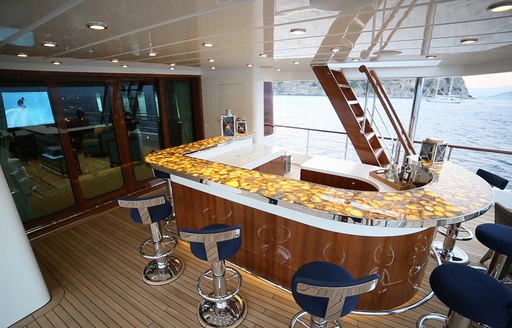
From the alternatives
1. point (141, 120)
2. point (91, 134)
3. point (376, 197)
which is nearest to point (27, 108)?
point (91, 134)

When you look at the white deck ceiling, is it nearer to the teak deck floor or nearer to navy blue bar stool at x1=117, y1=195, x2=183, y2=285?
navy blue bar stool at x1=117, y1=195, x2=183, y2=285

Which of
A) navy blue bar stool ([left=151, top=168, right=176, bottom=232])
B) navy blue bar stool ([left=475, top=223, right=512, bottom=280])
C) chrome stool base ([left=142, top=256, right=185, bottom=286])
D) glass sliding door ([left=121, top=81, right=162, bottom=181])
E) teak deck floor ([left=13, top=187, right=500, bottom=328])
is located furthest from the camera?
glass sliding door ([left=121, top=81, right=162, bottom=181])

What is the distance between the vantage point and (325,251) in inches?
77.5

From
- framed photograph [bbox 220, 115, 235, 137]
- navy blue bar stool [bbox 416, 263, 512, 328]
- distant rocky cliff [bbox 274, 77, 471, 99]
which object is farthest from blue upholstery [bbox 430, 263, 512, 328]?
distant rocky cliff [bbox 274, 77, 471, 99]

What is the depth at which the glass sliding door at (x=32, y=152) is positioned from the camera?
3.09 metres

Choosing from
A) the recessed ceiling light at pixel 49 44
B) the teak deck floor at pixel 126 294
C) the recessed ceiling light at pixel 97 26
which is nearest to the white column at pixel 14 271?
the teak deck floor at pixel 126 294

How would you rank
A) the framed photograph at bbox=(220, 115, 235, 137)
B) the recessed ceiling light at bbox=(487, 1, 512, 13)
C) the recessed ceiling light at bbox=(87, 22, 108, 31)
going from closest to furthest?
1. the recessed ceiling light at bbox=(487, 1, 512, 13)
2. the recessed ceiling light at bbox=(87, 22, 108, 31)
3. the framed photograph at bbox=(220, 115, 235, 137)

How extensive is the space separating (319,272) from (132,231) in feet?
9.60

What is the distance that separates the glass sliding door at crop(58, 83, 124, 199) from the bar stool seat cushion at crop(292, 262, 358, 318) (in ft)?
13.0

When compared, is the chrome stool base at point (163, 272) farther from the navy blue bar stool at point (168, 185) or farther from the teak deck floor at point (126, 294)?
the navy blue bar stool at point (168, 185)

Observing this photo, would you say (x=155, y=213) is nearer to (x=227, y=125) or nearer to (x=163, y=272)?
(x=163, y=272)

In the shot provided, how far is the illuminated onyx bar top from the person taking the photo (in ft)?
5.39

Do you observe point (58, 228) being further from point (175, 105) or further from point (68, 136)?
point (175, 105)

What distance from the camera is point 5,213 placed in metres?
1.96
